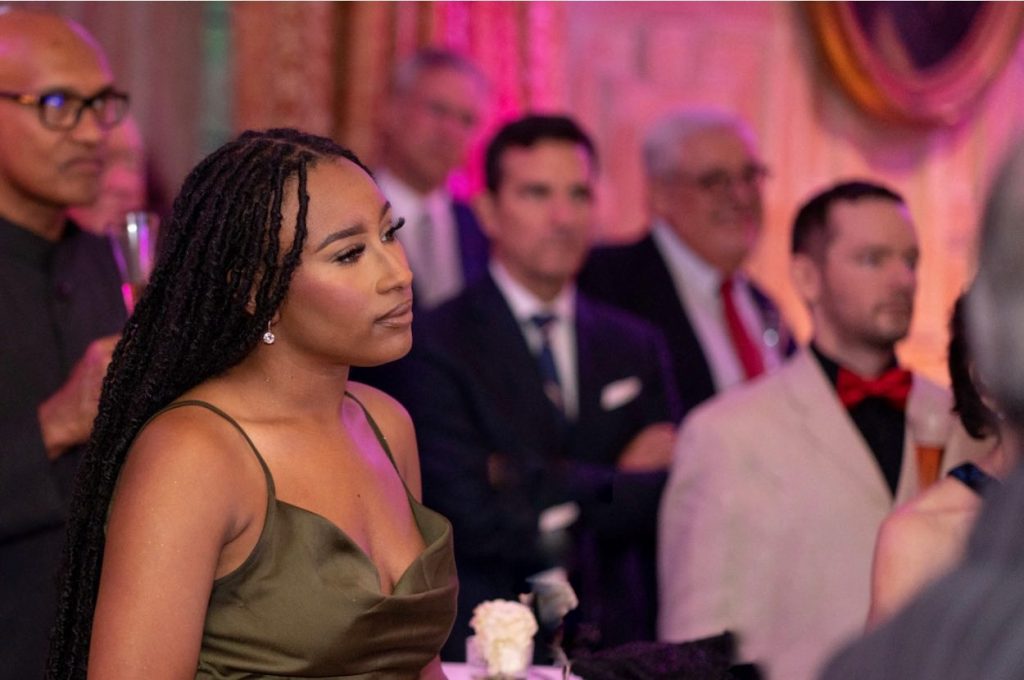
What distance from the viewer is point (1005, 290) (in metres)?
1.10

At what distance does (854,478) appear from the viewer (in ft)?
12.3

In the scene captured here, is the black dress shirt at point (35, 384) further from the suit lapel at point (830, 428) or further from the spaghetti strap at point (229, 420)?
the suit lapel at point (830, 428)

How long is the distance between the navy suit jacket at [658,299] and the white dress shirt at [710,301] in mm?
47

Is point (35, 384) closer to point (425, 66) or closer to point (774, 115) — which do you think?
point (425, 66)

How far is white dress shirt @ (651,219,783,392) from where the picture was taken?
5.17 metres

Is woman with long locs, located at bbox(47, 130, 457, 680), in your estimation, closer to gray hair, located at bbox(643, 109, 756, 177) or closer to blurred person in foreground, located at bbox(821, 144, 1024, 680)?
blurred person in foreground, located at bbox(821, 144, 1024, 680)

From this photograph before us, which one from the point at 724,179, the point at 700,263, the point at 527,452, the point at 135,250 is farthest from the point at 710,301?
the point at 135,250

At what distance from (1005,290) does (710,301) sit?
167 inches

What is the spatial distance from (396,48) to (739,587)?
3334 mm

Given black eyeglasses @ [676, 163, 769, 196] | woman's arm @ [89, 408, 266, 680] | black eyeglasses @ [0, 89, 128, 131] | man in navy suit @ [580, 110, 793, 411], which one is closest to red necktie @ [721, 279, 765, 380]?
man in navy suit @ [580, 110, 793, 411]

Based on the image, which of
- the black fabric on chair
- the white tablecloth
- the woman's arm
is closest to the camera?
the woman's arm

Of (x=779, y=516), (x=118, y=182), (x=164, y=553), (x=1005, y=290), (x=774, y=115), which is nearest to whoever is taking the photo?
(x=1005, y=290)

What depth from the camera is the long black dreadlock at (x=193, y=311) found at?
242cm

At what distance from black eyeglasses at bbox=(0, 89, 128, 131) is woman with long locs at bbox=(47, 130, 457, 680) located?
3.31 feet
